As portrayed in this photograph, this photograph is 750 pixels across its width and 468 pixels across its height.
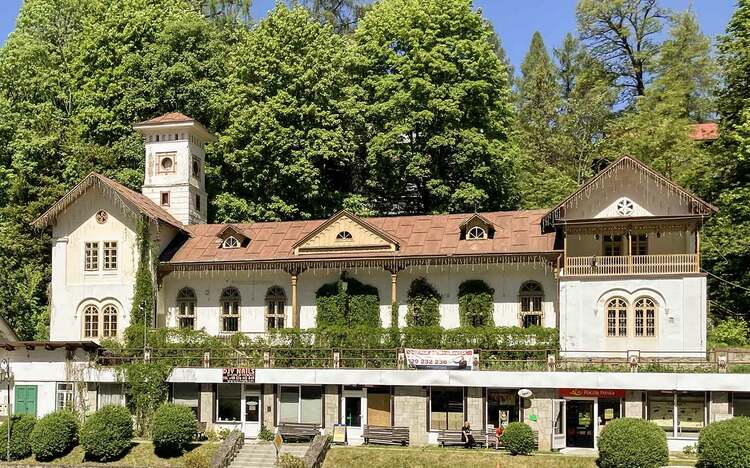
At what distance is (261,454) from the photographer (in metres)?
35.2

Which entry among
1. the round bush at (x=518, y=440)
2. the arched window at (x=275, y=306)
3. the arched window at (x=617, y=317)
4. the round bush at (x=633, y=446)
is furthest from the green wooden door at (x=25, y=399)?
the arched window at (x=617, y=317)

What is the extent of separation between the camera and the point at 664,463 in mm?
30891

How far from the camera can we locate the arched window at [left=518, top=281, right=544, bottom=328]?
133 ft

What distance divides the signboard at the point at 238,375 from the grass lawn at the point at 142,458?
2.77 m

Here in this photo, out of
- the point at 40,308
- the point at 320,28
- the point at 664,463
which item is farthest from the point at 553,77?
the point at 664,463

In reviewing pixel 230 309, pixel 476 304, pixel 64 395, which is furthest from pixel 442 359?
pixel 64 395

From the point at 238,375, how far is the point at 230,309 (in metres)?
6.52

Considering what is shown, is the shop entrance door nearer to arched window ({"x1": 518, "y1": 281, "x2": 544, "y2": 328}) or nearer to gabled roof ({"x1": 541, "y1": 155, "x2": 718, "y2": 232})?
arched window ({"x1": 518, "y1": 281, "x2": 544, "y2": 328})

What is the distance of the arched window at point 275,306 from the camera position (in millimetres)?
43438

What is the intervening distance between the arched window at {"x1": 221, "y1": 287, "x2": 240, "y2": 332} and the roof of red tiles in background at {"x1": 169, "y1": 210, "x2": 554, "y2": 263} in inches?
71.5

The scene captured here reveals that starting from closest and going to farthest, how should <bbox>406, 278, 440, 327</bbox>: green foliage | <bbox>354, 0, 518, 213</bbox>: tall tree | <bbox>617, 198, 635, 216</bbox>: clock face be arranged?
<bbox>617, 198, 635, 216</bbox>: clock face < <bbox>406, 278, 440, 327</bbox>: green foliage < <bbox>354, 0, 518, 213</bbox>: tall tree

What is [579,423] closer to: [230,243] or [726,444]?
[726,444]

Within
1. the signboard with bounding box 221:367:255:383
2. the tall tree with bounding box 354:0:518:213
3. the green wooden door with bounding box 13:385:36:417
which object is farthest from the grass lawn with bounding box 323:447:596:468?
the tall tree with bounding box 354:0:518:213

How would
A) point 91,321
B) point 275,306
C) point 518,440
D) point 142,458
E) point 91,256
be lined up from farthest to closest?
point 91,256 < point 91,321 < point 275,306 < point 142,458 < point 518,440
